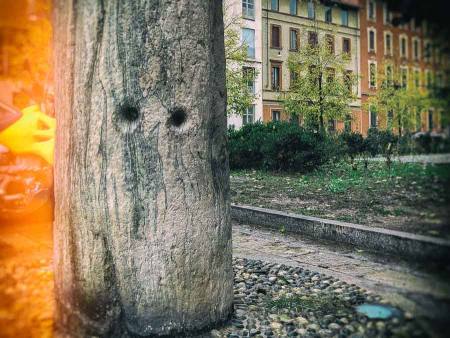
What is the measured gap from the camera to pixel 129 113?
2.61 meters

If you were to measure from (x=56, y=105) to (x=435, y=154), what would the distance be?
2.20 meters

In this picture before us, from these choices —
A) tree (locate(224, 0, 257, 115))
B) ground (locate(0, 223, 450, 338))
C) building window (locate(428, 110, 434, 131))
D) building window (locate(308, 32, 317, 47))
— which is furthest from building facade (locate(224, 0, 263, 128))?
building window (locate(428, 110, 434, 131))

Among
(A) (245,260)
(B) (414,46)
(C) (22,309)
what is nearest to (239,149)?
(A) (245,260)

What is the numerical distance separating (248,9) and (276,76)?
6334mm

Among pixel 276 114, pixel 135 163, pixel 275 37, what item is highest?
pixel 275 37

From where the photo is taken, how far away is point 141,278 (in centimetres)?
262

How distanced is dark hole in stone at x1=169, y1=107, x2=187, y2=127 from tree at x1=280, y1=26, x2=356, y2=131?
13.4 metres

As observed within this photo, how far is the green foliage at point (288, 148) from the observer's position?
12430 mm

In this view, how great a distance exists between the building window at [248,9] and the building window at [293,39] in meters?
1.85

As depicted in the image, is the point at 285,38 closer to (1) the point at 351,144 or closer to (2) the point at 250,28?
(2) the point at 250,28

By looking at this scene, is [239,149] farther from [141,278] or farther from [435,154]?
[435,154]

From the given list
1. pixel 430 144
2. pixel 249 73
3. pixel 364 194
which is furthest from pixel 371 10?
pixel 249 73

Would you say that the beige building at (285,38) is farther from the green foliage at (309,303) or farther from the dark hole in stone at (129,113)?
the dark hole in stone at (129,113)

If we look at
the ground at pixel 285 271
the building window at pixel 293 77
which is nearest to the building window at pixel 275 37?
the building window at pixel 293 77
